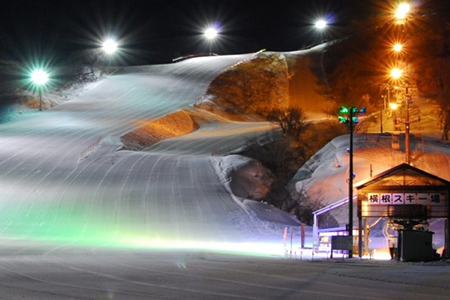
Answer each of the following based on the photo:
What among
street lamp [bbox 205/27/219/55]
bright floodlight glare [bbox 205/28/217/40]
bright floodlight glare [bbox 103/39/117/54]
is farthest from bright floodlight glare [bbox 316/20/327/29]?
bright floodlight glare [bbox 103/39/117/54]

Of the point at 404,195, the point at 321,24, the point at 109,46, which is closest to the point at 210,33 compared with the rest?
the point at 321,24

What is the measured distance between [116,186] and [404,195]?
18.2m

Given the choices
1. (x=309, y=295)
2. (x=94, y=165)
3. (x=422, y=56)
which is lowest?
Result: (x=309, y=295)

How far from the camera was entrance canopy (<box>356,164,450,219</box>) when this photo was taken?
76.5 ft

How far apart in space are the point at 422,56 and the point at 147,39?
58224mm

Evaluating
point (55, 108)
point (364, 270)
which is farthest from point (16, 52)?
point (364, 270)

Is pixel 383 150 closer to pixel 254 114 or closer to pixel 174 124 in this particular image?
pixel 174 124

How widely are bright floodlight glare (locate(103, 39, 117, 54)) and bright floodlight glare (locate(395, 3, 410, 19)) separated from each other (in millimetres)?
37941

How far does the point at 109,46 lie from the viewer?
100 meters

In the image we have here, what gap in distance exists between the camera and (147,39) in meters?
120

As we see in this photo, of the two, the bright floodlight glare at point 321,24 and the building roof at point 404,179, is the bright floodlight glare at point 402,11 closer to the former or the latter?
the bright floodlight glare at point 321,24

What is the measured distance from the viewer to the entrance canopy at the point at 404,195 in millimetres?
23312

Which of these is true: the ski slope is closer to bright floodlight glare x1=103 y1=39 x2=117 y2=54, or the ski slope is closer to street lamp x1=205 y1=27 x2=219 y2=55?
bright floodlight glare x1=103 y1=39 x2=117 y2=54

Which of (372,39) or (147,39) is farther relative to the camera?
(147,39)
